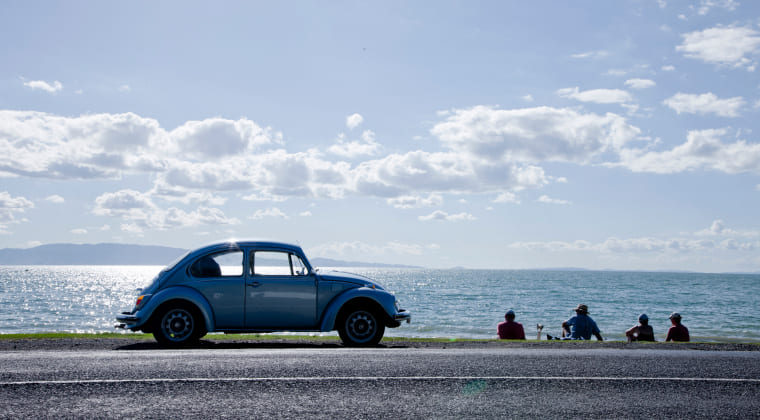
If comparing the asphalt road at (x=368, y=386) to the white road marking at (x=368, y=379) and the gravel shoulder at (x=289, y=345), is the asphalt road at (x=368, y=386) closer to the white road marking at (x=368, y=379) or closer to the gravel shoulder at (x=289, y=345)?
the white road marking at (x=368, y=379)

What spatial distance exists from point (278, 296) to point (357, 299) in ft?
4.46

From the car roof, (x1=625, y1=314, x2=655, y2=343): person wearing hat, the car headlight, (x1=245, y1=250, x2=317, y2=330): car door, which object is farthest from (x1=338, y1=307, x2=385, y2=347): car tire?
(x1=625, y1=314, x2=655, y2=343): person wearing hat

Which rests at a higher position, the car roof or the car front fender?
the car roof

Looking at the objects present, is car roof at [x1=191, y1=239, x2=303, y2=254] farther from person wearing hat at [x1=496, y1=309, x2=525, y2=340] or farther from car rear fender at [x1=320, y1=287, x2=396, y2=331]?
person wearing hat at [x1=496, y1=309, x2=525, y2=340]

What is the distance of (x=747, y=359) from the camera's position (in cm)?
885

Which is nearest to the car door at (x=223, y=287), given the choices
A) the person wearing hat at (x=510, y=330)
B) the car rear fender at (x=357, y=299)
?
the car rear fender at (x=357, y=299)

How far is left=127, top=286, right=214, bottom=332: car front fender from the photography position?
1030 centimetres

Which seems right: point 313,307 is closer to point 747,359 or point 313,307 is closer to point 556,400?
point 556,400

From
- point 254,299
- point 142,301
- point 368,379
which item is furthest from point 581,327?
point 142,301

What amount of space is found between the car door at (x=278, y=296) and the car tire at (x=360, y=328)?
547mm

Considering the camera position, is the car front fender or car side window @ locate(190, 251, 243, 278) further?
car side window @ locate(190, 251, 243, 278)

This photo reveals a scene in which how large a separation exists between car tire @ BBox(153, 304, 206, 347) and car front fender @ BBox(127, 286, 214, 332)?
13 cm

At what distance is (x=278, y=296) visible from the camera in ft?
35.0

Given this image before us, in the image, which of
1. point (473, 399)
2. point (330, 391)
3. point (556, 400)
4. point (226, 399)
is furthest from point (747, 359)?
point (226, 399)
